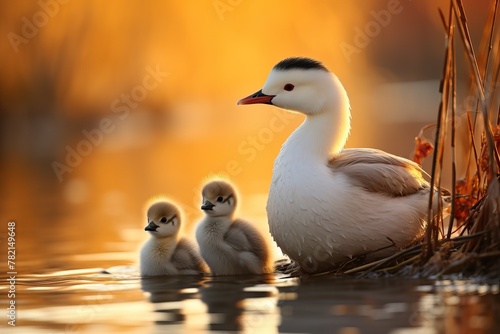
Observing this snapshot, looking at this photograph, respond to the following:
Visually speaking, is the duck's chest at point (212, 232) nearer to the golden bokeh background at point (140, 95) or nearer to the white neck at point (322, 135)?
the white neck at point (322, 135)

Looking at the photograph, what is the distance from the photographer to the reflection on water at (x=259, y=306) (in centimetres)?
499

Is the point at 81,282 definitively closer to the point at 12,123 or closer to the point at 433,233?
the point at 433,233

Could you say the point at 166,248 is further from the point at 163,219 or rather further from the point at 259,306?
the point at 259,306

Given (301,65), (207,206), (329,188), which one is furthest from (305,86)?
(207,206)

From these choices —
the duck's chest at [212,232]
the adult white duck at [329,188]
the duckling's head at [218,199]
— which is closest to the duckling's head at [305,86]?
the adult white duck at [329,188]

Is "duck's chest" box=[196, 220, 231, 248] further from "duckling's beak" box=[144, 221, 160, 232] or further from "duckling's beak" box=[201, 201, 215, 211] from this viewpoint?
"duckling's beak" box=[144, 221, 160, 232]

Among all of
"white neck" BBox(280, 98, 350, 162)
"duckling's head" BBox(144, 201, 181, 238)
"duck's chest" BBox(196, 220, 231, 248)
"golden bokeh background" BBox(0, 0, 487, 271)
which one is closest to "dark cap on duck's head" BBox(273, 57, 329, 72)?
"white neck" BBox(280, 98, 350, 162)

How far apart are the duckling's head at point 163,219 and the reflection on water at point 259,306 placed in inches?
25.1

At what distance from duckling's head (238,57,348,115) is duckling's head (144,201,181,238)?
1.03 metres

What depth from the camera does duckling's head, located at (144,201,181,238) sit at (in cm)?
752

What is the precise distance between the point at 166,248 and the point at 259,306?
1937 millimetres

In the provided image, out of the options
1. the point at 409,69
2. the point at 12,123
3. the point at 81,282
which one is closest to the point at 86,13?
the point at 12,123

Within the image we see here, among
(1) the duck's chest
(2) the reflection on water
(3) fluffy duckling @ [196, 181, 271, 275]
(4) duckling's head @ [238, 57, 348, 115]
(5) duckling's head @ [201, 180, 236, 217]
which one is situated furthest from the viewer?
(5) duckling's head @ [201, 180, 236, 217]

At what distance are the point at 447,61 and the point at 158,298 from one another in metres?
2.11
